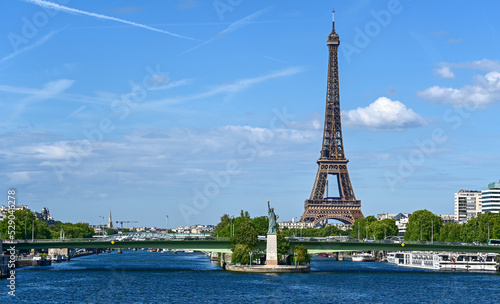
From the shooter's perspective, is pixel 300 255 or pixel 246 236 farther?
pixel 300 255

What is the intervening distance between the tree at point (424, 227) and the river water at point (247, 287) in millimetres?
55489

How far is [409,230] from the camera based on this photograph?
562 ft

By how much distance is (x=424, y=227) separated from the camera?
166375 millimetres

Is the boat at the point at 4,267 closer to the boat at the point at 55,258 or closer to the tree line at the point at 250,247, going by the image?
the tree line at the point at 250,247

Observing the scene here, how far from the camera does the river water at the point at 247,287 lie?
72.0 m

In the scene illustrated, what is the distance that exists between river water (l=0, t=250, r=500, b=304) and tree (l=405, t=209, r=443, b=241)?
55.5 meters

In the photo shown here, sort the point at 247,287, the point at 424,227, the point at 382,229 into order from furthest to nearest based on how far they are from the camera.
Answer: the point at 382,229
the point at 424,227
the point at 247,287

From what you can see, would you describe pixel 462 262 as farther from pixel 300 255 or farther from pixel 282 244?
pixel 282 244

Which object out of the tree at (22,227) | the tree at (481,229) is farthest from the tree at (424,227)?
the tree at (22,227)

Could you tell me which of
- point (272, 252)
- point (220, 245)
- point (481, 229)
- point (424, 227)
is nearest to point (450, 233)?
point (481, 229)

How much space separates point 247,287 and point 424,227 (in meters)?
92.9

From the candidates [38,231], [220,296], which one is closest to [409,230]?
[38,231]

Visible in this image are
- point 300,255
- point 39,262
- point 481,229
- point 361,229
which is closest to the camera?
point 300,255

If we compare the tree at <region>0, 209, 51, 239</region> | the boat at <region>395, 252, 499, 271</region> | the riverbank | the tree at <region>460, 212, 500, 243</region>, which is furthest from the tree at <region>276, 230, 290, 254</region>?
the tree at <region>0, 209, 51, 239</region>
